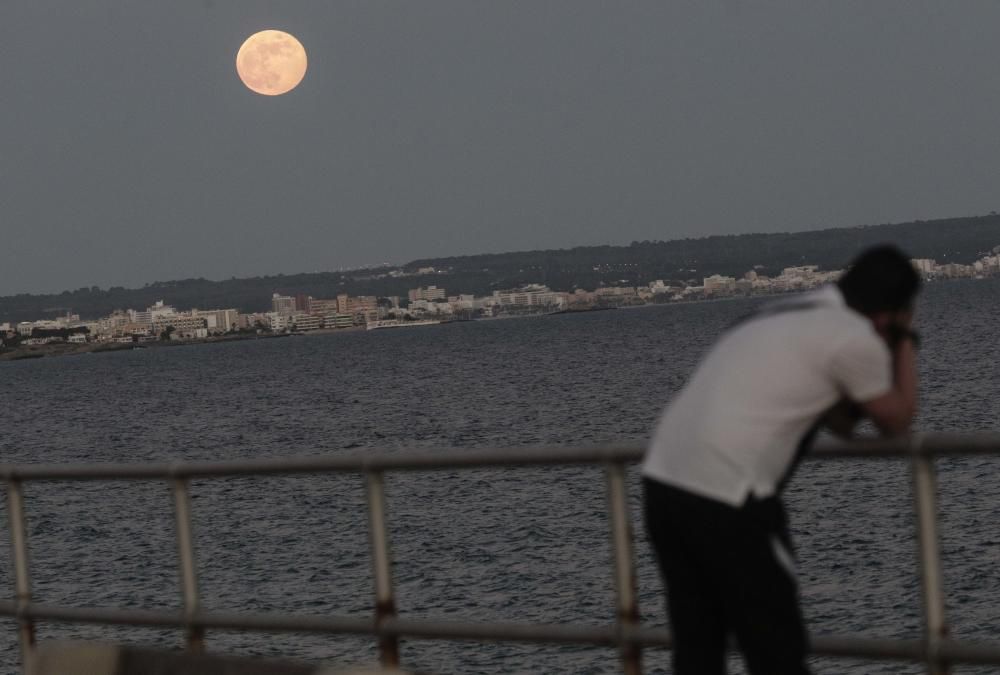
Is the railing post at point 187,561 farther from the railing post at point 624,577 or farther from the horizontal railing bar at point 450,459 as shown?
the railing post at point 624,577

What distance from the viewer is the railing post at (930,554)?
373 centimetres

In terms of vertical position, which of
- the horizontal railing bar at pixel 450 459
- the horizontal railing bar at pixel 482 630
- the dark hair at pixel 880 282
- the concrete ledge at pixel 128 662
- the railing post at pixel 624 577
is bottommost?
Answer: the concrete ledge at pixel 128 662

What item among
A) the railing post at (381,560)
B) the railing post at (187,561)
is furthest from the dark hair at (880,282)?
the railing post at (187,561)

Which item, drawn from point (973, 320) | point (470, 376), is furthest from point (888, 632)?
point (973, 320)

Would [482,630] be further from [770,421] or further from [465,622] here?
[770,421]

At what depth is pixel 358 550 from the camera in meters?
29.5

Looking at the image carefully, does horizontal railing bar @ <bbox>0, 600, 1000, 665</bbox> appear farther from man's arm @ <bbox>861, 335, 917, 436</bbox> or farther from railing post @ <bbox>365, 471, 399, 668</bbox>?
man's arm @ <bbox>861, 335, 917, 436</bbox>

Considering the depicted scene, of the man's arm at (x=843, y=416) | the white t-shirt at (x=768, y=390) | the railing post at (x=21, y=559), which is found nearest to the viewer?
the white t-shirt at (x=768, y=390)

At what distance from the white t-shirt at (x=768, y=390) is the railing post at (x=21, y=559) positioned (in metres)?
3.16

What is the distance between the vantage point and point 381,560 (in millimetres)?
4820

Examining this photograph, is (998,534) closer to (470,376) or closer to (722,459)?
(722,459)

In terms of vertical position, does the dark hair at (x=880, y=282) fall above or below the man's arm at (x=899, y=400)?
above

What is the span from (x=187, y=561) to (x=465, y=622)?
1.28 m

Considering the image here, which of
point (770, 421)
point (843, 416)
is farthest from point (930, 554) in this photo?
point (770, 421)
